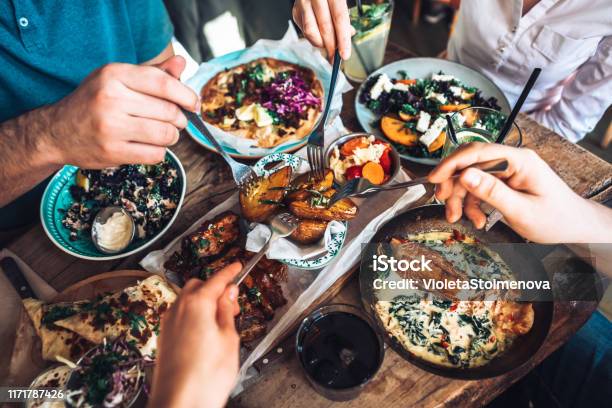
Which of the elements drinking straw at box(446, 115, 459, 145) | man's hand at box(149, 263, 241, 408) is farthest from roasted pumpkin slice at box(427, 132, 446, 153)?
man's hand at box(149, 263, 241, 408)

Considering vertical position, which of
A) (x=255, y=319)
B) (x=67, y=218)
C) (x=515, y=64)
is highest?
(x=515, y=64)

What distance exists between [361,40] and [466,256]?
154 centimetres

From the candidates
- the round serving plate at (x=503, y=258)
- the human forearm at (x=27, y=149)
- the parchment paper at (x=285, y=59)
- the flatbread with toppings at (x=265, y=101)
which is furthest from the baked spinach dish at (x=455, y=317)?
the human forearm at (x=27, y=149)

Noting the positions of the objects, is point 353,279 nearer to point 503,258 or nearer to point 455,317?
point 455,317

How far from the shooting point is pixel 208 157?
2.44 m

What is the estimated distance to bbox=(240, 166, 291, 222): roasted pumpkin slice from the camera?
200 cm

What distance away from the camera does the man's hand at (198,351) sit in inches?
43.4

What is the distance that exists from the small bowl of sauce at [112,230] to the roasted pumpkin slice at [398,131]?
59.5 inches

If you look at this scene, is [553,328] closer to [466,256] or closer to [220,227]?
[466,256]

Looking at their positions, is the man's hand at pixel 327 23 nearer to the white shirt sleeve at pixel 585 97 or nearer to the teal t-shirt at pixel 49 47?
the teal t-shirt at pixel 49 47

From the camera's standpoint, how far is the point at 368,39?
2656mm

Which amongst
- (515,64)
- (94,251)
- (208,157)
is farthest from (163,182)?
(515,64)

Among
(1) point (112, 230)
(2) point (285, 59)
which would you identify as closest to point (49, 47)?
(1) point (112, 230)

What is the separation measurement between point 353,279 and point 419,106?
1.22 meters
